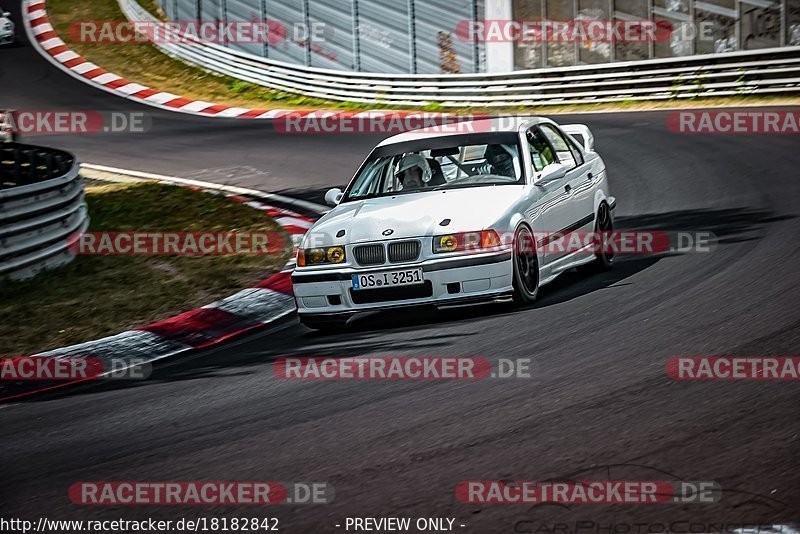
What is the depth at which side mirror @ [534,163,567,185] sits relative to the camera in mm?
8984

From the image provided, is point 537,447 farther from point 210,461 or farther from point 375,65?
point 375,65

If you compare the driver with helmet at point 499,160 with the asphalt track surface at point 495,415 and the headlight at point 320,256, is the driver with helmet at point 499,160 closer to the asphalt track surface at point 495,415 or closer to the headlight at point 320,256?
the asphalt track surface at point 495,415

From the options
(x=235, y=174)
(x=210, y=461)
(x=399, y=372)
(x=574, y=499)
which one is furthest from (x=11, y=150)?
(x=574, y=499)

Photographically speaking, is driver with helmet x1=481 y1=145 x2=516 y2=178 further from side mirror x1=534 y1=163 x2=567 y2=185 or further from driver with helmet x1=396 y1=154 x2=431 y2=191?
driver with helmet x1=396 y1=154 x2=431 y2=191

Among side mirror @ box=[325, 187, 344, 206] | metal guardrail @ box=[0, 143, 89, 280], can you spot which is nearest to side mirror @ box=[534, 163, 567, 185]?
side mirror @ box=[325, 187, 344, 206]

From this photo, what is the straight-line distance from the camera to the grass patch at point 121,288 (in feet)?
31.6

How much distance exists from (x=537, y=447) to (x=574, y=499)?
26.2 inches

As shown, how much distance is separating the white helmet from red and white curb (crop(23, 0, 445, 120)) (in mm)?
13582

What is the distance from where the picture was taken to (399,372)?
6957 mm

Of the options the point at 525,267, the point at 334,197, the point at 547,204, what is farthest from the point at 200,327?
the point at 547,204

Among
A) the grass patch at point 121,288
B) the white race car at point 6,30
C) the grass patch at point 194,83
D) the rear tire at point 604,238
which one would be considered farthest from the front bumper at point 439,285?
the white race car at point 6,30

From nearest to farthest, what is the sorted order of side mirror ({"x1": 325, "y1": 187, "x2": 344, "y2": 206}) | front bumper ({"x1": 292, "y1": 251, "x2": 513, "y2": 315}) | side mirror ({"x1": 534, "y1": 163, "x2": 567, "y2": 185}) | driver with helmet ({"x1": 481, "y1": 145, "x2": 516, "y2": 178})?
front bumper ({"x1": 292, "y1": 251, "x2": 513, "y2": 315})
side mirror ({"x1": 534, "y1": 163, "x2": 567, "y2": 185})
driver with helmet ({"x1": 481, "y1": 145, "x2": 516, "y2": 178})
side mirror ({"x1": 325, "y1": 187, "x2": 344, "y2": 206})

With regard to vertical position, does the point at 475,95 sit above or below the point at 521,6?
below

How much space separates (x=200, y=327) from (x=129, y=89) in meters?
20.0
